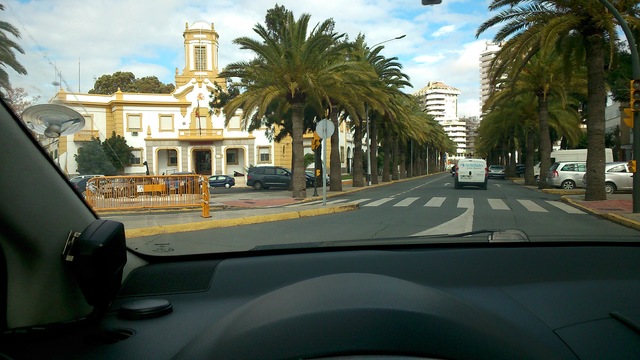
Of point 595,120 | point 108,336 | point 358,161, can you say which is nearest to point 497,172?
point 358,161

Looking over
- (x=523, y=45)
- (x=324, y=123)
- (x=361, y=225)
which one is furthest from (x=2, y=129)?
(x=523, y=45)

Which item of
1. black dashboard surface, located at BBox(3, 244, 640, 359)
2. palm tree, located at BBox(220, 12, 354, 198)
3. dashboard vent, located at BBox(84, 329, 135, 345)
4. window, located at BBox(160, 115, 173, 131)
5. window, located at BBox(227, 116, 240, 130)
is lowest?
dashboard vent, located at BBox(84, 329, 135, 345)

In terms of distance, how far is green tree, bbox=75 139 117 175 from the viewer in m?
3.94

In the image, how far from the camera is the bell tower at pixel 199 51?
5.69m

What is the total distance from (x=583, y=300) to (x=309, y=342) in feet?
4.79

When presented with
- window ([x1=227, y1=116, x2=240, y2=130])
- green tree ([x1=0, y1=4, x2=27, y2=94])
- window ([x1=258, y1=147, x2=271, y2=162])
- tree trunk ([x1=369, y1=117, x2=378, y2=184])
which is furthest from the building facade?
tree trunk ([x1=369, y1=117, x2=378, y2=184])

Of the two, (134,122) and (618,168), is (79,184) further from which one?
(618,168)

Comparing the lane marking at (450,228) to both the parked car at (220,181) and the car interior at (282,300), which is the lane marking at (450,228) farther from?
the parked car at (220,181)

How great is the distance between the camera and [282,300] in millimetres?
1952

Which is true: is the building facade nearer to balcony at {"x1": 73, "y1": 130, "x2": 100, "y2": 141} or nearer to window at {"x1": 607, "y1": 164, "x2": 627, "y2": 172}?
balcony at {"x1": 73, "y1": 130, "x2": 100, "y2": 141}

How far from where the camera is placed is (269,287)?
2.60 m

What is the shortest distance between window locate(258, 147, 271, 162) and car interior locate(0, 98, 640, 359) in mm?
23593

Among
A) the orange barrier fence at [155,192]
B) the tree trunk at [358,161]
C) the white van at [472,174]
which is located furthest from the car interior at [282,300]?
the tree trunk at [358,161]

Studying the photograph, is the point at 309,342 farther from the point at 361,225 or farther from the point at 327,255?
the point at 361,225
